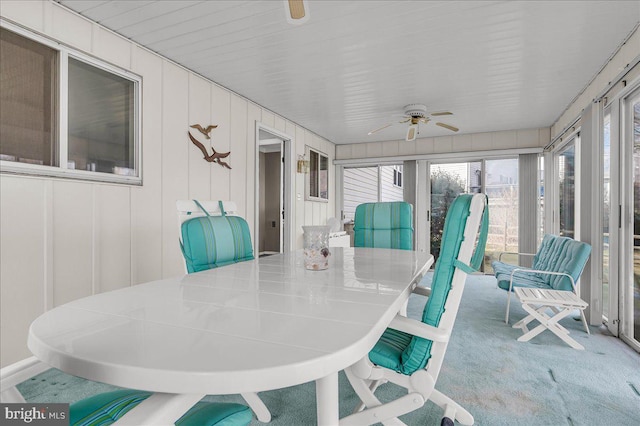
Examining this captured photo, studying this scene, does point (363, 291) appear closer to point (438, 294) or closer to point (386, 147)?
point (438, 294)

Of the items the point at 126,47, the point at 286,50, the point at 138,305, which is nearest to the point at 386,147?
the point at 286,50

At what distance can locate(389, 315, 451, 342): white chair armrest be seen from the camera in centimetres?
106

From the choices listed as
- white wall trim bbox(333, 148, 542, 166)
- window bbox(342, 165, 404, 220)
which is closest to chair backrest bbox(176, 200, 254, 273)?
white wall trim bbox(333, 148, 542, 166)

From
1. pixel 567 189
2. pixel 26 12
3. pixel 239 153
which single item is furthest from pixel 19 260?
pixel 567 189

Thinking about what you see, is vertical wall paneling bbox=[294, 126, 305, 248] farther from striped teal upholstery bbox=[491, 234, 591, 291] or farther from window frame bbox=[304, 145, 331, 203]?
striped teal upholstery bbox=[491, 234, 591, 291]

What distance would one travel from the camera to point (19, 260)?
2045 mm

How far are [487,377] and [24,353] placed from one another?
9.79ft

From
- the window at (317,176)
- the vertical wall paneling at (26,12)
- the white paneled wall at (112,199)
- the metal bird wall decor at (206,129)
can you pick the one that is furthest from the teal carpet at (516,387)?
the window at (317,176)

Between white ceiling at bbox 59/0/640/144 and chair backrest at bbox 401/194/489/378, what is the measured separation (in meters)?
1.68

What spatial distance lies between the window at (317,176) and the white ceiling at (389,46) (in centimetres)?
164

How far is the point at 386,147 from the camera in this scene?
21.2 ft

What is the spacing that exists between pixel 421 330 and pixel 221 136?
10.7ft

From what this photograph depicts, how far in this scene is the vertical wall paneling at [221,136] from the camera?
362 centimetres

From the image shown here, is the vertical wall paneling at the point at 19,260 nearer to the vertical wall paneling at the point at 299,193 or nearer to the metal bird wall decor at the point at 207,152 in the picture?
the metal bird wall decor at the point at 207,152
